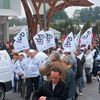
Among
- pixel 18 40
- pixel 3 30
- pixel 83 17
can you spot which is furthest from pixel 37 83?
pixel 83 17

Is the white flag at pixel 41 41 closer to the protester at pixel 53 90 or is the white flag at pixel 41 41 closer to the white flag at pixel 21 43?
the white flag at pixel 21 43

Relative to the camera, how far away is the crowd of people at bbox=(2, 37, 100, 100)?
16.3ft

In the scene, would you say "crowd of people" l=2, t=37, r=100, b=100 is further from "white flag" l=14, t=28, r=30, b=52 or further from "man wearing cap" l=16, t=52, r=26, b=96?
"white flag" l=14, t=28, r=30, b=52

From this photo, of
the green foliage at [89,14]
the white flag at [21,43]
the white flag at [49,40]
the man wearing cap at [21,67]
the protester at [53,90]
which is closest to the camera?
the protester at [53,90]

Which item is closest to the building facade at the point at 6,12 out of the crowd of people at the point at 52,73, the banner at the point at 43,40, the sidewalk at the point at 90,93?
the crowd of people at the point at 52,73

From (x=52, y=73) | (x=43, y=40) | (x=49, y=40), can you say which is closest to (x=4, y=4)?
(x=49, y=40)

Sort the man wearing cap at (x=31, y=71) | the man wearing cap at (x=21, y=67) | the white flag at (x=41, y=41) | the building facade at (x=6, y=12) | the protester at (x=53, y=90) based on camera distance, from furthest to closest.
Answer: the building facade at (x=6, y=12) < the white flag at (x=41, y=41) < the man wearing cap at (x=21, y=67) < the man wearing cap at (x=31, y=71) < the protester at (x=53, y=90)

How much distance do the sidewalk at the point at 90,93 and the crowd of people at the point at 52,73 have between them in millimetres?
222

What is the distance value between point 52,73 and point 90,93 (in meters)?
8.59

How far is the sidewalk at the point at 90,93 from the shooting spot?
12.4 meters

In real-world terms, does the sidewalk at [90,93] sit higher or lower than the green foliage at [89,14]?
lower

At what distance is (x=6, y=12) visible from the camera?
35.6m

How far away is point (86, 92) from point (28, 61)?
3093mm

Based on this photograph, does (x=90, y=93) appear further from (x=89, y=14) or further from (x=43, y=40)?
(x=89, y=14)
